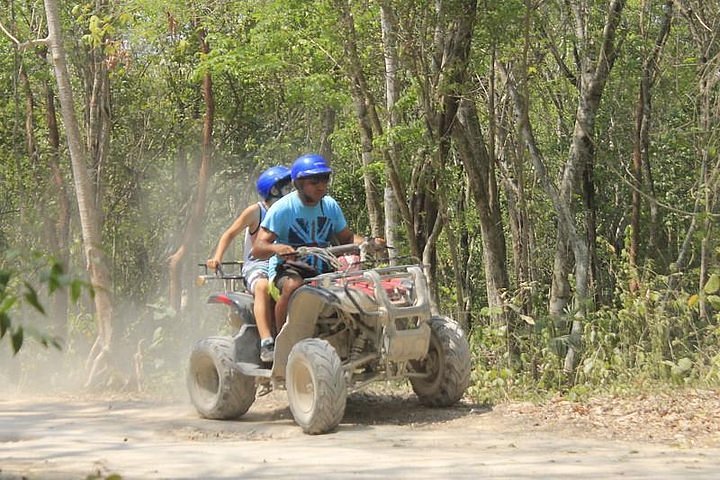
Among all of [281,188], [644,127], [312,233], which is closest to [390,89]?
[281,188]

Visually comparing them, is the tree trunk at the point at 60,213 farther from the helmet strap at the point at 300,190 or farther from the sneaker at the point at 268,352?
the helmet strap at the point at 300,190

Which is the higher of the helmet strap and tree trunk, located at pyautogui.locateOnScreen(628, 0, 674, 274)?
tree trunk, located at pyautogui.locateOnScreen(628, 0, 674, 274)

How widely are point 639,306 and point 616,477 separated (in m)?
4.69

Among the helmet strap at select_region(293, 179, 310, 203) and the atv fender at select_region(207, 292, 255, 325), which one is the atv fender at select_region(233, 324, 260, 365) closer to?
the atv fender at select_region(207, 292, 255, 325)

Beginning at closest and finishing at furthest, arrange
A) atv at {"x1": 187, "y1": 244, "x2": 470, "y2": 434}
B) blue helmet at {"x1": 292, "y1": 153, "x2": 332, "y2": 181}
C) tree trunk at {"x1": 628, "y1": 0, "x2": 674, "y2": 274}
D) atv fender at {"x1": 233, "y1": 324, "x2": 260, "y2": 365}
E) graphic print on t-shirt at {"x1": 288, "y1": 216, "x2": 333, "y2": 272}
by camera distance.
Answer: atv at {"x1": 187, "y1": 244, "x2": 470, "y2": 434} < blue helmet at {"x1": 292, "y1": 153, "x2": 332, "y2": 181} < graphic print on t-shirt at {"x1": 288, "y1": 216, "x2": 333, "y2": 272} < atv fender at {"x1": 233, "y1": 324, "x2": 260, "y2": 365} < tree trunk at {"x1": 628, "y1": 0, "x2": 674, "y2": 274}

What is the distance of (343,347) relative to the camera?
33.4ft

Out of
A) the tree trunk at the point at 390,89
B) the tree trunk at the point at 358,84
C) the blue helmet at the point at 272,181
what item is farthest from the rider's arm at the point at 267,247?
the tree trunk at the point at 358,84

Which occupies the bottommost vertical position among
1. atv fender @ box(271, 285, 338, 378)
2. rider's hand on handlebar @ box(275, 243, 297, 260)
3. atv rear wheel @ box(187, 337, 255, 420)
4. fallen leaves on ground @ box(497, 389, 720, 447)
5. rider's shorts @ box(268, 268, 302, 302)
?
fallen leaves on ground @ box(497, 389, 720, 447)

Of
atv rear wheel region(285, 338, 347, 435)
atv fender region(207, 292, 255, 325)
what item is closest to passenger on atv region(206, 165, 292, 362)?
atv fender region(207, 292, 255, 325)

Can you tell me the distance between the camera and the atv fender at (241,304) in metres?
10.6

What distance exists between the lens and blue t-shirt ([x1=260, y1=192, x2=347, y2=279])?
33.3 feet

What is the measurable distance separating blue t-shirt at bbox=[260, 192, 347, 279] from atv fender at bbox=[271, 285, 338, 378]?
0.36 meters

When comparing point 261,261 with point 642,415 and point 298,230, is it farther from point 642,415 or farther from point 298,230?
point 642,415

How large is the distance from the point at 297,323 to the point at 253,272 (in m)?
0.83
